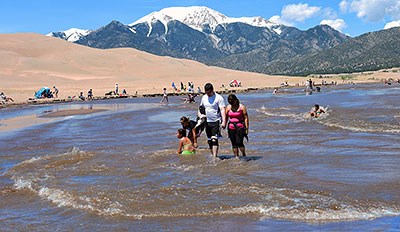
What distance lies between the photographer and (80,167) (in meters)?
10.9

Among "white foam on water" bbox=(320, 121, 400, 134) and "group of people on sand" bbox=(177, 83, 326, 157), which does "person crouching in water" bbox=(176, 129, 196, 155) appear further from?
"white foam on water" bbox=(320, 121, 400, 134)

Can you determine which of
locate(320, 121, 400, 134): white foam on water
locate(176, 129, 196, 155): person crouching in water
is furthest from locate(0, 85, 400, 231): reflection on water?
locate(176, 129, 196, 155): person crouching in water

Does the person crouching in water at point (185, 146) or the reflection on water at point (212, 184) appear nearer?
the reflection on water at point (212, 184)

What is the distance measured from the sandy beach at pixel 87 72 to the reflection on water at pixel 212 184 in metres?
43.3

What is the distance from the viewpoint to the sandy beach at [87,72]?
68812 mm

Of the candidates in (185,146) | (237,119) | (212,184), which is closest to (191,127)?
(185,146)

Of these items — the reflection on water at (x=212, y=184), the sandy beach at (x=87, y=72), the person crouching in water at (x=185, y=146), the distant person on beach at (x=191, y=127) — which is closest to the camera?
the reflection on water at (x=212, y=184)

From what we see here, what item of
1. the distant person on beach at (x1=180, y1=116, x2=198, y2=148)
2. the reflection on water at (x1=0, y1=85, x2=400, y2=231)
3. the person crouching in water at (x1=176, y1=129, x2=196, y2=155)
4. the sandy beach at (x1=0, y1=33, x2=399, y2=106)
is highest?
the sandy beach at (x1=0, y1=33, x2=399, y2=106)

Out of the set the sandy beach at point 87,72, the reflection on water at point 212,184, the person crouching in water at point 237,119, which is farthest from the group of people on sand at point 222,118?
the sandy beach at point 87,72

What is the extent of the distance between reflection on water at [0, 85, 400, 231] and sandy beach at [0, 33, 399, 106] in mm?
43339

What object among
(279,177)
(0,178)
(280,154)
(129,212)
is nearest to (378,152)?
(280,154)

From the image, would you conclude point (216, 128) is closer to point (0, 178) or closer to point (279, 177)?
point (279, 177)

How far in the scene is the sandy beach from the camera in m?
68.8

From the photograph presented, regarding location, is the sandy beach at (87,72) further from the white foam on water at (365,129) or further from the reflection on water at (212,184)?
the reflection on water at (212,184)
